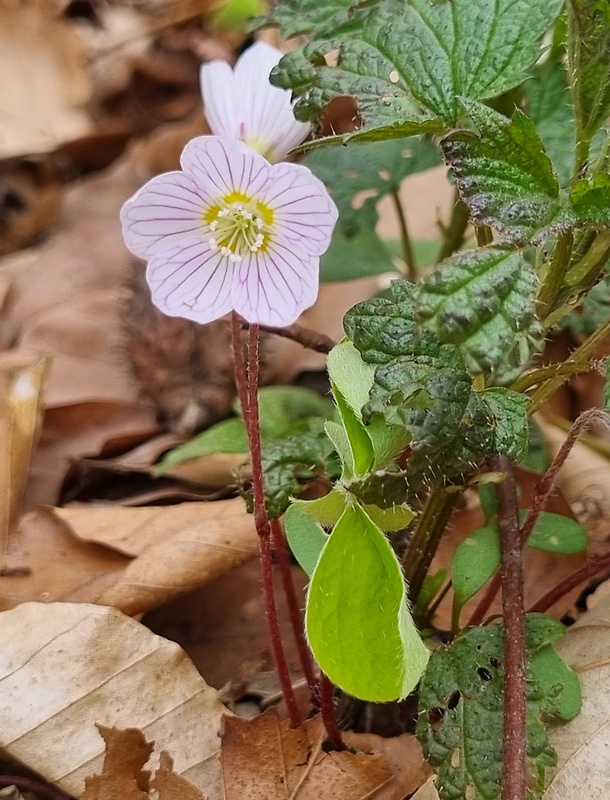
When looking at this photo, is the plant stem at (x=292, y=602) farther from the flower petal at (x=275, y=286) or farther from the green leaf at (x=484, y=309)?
the green leaf at (x=484, y=309)

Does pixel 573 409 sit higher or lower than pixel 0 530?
higher

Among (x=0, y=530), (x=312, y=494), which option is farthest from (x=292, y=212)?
(x=0, y=530)

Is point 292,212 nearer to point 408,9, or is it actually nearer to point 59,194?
point 408,9

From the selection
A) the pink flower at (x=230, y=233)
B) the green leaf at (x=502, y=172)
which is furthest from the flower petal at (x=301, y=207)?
the green leaf at (x=502, y=172)

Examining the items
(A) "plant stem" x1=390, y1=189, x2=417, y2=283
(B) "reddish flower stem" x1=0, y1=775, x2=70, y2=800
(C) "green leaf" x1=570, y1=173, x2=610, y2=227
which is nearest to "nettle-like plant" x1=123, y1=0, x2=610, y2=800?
(C) "green leaf" x1=570, y1=173, x2=610, y2=227

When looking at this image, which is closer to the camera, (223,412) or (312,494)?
(312,494)

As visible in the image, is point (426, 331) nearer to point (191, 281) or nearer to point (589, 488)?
point (191, 281)

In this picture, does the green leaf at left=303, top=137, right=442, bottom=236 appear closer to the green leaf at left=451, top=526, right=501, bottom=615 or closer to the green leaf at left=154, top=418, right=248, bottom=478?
the green leaf at left=154, top=418, right=248, bottom=478
